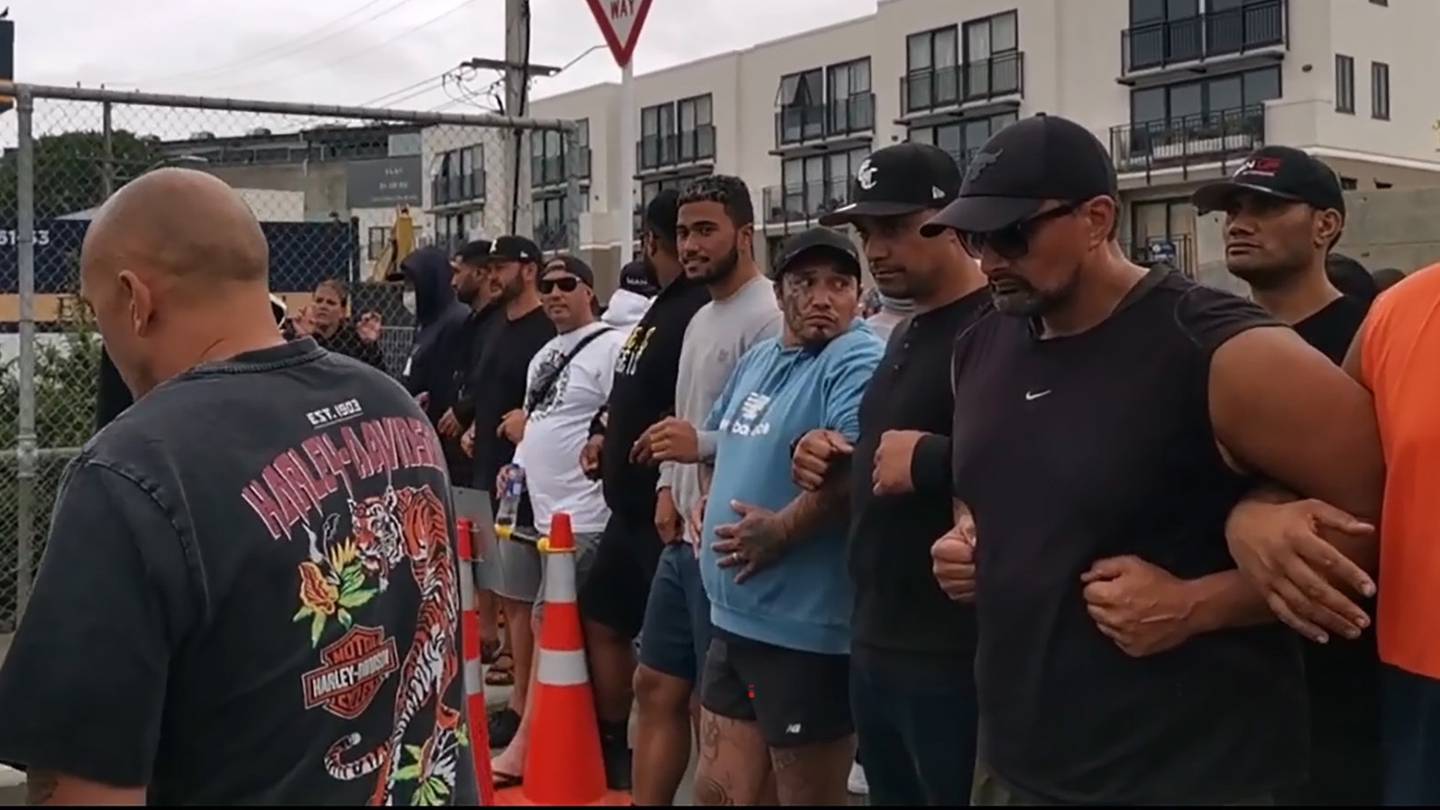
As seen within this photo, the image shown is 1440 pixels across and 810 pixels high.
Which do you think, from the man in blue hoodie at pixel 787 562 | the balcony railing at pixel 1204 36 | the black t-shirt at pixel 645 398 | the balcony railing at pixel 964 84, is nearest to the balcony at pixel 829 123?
the balcony railing at pixel 964 84

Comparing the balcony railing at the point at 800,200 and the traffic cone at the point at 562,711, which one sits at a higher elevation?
the balcony railing at the point at 800,200

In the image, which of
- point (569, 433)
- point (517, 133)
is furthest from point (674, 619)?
point (517, 133)

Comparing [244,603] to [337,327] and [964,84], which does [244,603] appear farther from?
[964,84]

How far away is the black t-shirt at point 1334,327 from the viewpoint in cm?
366

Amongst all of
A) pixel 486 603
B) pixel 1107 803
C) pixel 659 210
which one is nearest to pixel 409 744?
pixel 1107 803

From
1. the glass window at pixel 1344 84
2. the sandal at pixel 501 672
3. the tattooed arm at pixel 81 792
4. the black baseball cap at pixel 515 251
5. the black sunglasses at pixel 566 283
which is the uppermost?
the glass window at pixel 1344 84

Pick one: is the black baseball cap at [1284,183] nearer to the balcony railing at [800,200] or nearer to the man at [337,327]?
the man at [337,327]

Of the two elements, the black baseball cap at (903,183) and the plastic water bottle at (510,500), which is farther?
the plastic water bottle at (510,500)

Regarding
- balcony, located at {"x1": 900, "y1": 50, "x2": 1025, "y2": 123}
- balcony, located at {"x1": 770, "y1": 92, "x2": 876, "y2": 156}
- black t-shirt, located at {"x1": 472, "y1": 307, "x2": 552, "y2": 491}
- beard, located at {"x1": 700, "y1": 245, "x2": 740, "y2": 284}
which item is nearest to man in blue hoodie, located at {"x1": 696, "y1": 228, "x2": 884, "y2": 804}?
beard, located at {"x1": 700, "y1": 245, "x2": 740, "y2": 284}

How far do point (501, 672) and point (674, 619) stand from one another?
2.89 meters

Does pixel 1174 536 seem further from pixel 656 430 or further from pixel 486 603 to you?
pixel 486 603

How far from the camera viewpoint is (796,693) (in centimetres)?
413

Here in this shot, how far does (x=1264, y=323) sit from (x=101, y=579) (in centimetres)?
186

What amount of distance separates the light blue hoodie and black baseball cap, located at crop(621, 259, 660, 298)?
283 cm
